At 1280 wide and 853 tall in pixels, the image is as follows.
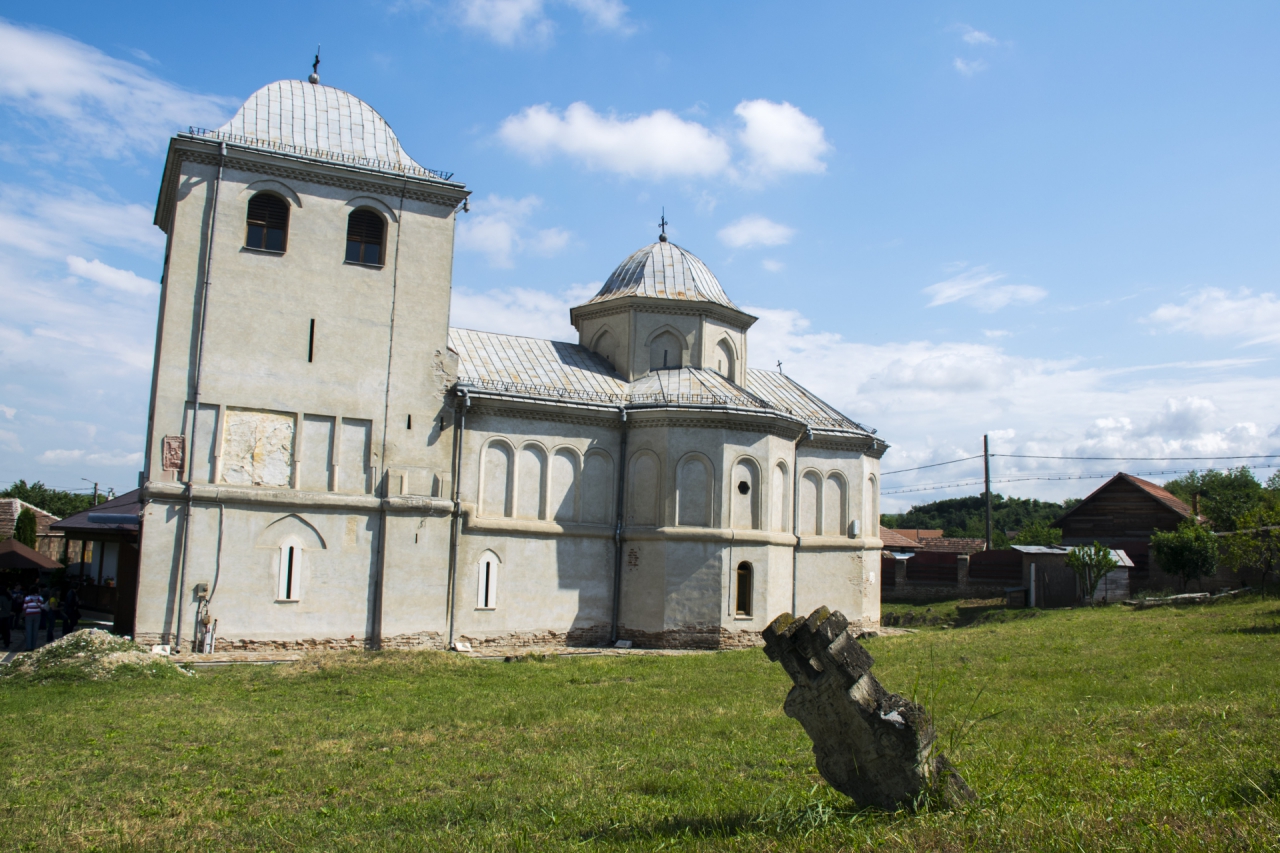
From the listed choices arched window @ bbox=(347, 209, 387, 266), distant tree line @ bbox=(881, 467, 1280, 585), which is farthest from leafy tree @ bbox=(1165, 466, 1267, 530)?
arched window @ bbox=(347, 209, 387, 266)

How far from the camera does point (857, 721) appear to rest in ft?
21.0

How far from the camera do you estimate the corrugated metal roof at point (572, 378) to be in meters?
23.6

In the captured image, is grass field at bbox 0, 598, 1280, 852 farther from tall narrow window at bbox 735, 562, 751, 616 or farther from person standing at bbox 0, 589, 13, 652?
person standing at bbox 0, 589, 13, 652

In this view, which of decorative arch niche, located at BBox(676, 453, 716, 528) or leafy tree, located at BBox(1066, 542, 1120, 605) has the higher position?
decorative arch niche, located at BBox(676, 453, 716, 528)

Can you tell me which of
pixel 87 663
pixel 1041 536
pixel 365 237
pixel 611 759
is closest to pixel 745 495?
pixel 365 237

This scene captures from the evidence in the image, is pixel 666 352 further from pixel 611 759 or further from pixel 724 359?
pixel 611 759

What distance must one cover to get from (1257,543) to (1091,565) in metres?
4.85

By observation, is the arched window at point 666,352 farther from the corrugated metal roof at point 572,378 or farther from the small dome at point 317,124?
the small dome at point 317,124

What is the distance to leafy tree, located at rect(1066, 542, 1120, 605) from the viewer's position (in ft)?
101

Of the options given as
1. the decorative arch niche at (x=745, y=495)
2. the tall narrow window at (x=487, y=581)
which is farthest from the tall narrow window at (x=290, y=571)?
the decorative arch niche at (x=745, y=495)

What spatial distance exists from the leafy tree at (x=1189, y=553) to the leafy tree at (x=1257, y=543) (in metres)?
0.82

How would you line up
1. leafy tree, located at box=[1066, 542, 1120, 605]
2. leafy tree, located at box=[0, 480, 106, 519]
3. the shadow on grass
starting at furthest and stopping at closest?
leafy tree, located at box=[0, 480, 106, 519], leafy tree, located at box=[1066, 542, 1120, 605], the shadow on grass

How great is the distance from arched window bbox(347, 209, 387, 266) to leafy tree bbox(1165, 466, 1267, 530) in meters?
33.0

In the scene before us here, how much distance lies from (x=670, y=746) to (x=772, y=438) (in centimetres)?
1443
